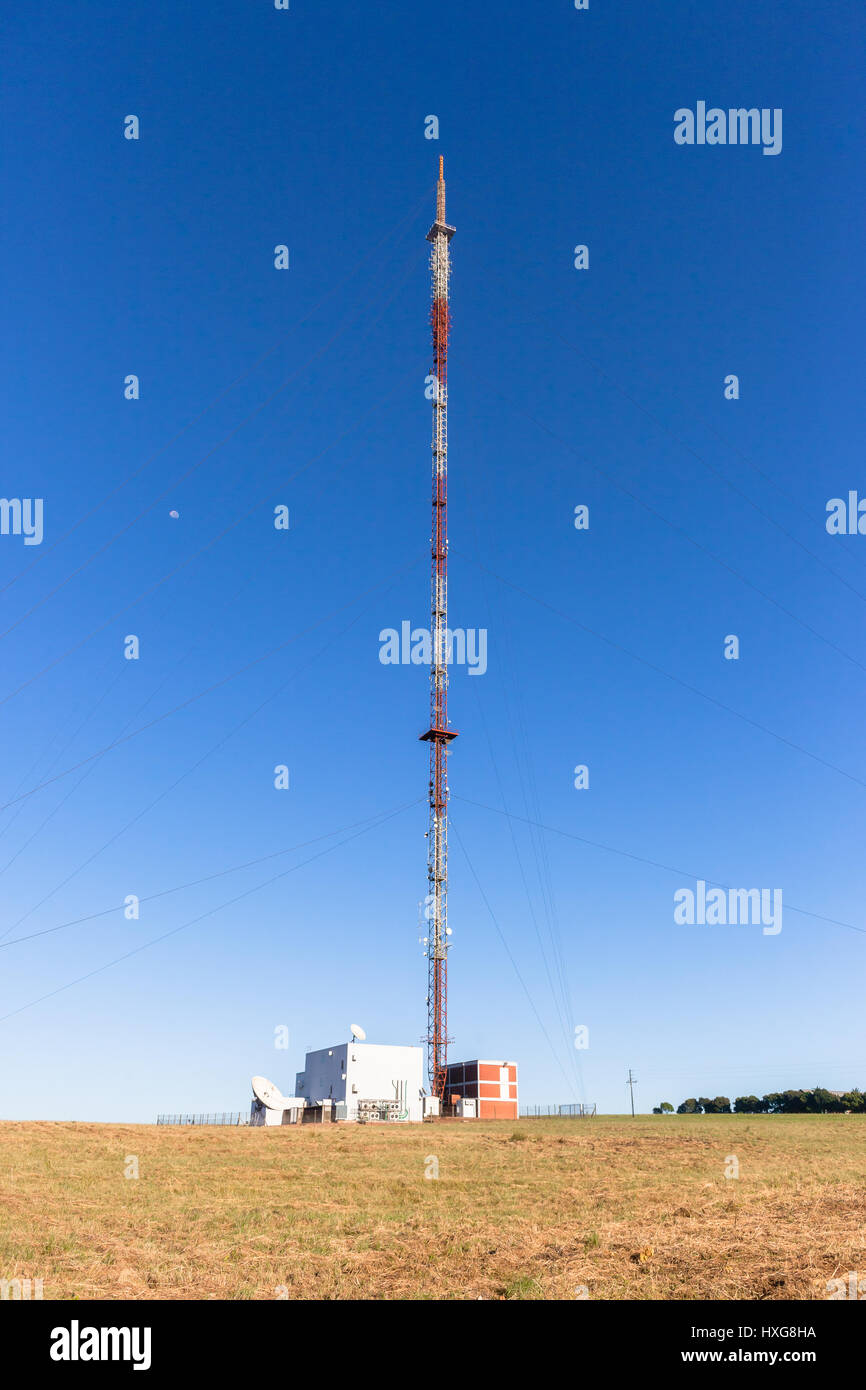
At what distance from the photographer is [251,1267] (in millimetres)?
13523

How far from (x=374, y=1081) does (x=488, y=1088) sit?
946cm

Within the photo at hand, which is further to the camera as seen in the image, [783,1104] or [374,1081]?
[783,1104]

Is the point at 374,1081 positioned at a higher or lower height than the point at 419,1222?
lower

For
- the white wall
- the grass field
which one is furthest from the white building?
the grass field

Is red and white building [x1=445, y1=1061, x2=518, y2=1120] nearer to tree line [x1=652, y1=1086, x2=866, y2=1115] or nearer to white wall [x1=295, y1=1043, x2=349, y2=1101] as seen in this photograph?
white wall [x1=295, y1=1043, x2=349, y2=1101]

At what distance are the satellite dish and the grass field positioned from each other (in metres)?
31.0

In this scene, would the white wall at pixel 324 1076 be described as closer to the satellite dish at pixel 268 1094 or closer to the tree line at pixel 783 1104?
the satellite dish at pixel 268 1094

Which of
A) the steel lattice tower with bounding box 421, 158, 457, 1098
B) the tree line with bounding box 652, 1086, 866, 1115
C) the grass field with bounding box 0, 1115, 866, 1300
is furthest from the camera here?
the tree line with bounding box 652, 1086, 866, 1115

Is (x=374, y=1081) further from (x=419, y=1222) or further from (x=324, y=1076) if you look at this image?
(x=419, y=1222)

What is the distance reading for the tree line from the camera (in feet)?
401

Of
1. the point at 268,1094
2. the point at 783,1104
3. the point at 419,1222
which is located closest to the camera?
the point at 419,1222

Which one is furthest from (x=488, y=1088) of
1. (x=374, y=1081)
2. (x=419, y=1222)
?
(x=419, y=1222)

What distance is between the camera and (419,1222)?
17.8 m
